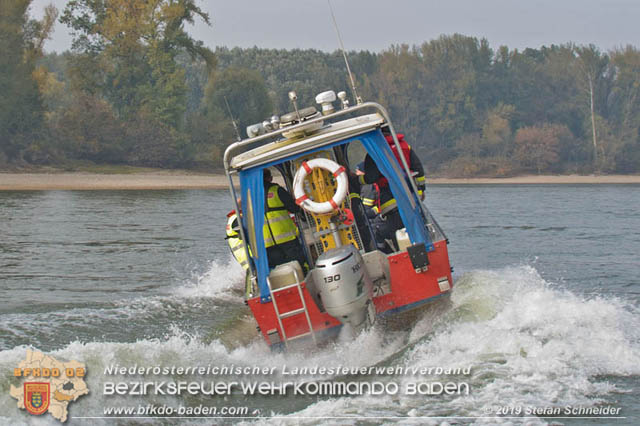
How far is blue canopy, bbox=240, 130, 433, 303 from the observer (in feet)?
24.7

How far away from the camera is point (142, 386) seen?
249 inches

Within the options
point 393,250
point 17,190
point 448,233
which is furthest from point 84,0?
point 393,250

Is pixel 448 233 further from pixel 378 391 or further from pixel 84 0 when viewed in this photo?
pixel 84 0

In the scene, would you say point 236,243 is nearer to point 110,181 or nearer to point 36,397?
point 36,397

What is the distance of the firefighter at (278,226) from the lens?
809 centimetres

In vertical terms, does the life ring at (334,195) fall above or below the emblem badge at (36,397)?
above

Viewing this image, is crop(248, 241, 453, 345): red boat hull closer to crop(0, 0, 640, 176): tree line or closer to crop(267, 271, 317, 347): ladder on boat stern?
crop(267, 271, 317, 347): ladder on boat stern

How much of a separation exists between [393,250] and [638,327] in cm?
270

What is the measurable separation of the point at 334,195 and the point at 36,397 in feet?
10.7

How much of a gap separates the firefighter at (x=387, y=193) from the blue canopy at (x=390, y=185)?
1.80 ft

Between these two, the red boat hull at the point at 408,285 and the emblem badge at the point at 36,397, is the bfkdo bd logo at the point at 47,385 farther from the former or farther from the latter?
the red boat hull at the point at 408,285

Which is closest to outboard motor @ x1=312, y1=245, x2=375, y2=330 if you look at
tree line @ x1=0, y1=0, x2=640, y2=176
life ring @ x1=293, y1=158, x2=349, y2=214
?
life ring @ x1=293, y1=158, x2=349, y2=214

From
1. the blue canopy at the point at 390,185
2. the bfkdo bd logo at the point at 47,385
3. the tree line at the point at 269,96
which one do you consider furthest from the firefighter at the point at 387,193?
the tree line at the point at 269,96

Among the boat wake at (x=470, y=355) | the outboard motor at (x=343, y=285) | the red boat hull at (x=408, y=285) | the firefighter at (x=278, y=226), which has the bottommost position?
the boat wake at (x=470, y=355)
